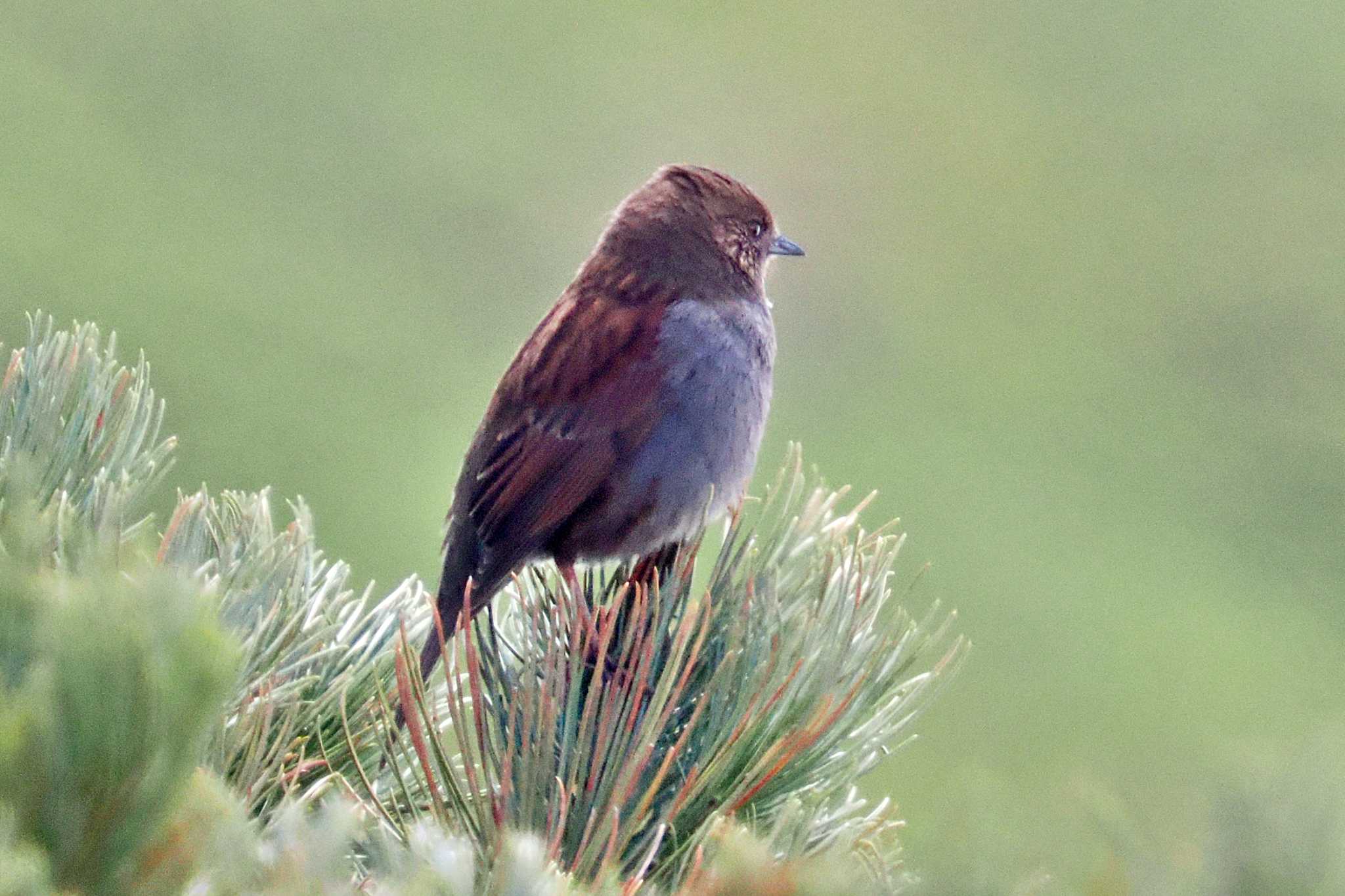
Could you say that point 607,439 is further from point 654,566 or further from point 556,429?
point 654,566

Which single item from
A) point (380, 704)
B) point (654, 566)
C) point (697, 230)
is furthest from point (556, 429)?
point (380, 704)

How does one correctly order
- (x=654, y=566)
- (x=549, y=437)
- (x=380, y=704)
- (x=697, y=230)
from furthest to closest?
(x=697, y=230)
(x=549, y=437)
(x=654, y=566)
(x=380, y=704)

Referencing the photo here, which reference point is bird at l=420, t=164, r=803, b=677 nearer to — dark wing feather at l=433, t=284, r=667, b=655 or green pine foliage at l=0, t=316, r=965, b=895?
dark wing feather at l=433, t=284, r=667, b=655

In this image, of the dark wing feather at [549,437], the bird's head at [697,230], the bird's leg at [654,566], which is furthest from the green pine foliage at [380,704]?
the bird's head at [697,230]

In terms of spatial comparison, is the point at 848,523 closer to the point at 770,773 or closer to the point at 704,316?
the point at 770,773

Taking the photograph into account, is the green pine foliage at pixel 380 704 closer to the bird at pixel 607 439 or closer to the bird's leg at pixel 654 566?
the bird's leg at pixel 654 566

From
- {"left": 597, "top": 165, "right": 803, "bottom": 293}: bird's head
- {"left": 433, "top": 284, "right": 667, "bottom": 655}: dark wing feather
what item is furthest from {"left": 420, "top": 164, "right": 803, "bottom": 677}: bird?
{"left": 597, "top": 165, "right": 803, "bottom": 293}: bird's head
